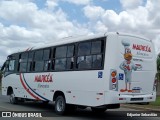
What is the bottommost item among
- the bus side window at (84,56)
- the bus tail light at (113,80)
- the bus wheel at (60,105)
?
the bus wheel at (60,105)

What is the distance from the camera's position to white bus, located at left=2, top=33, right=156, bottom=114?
12570 mm

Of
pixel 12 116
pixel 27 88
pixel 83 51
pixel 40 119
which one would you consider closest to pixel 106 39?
pixel 83 51

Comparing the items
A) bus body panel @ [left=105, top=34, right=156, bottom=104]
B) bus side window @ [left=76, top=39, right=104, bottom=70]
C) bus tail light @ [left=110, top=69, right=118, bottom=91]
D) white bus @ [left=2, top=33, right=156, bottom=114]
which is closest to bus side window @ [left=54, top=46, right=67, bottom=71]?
white bus @ [left=2, top=33, right=156, bottom=114]

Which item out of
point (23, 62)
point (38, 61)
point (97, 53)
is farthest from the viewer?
point (23, 62)

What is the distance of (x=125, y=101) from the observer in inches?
494

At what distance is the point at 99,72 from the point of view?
42.0 ft

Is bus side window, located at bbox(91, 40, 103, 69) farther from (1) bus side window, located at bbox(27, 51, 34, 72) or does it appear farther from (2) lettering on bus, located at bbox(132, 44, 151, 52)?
(1) bus side window, located at bbox(27, 51, 34, 72)

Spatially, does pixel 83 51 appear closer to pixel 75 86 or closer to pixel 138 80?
pixel 75 86

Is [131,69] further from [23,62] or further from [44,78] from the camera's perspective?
[23,62]

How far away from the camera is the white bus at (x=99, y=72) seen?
12570 millimetres

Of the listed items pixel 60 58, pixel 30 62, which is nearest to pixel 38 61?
pixel 30 62

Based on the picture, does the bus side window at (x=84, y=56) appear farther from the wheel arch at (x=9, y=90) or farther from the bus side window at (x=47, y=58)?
the wheel arch at (x=9, y=90)

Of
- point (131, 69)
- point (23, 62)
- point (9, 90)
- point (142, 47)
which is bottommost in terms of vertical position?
point (9, 90)

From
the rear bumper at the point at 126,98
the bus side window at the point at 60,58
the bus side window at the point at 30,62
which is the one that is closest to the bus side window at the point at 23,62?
the bus side window at the point at 30,62
